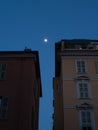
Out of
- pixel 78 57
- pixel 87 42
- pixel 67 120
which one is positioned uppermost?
pixel 87 42

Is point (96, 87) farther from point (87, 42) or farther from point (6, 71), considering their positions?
point (6, 71)

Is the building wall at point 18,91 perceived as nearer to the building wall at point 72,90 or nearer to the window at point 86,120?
the building wall at point 72,90

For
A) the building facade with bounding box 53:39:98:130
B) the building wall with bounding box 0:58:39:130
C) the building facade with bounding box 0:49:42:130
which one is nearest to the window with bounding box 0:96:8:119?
the building facade with bounding box 0:49:42:130

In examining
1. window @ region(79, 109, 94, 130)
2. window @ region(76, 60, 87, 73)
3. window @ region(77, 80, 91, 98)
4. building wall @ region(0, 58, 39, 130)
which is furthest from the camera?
window @ region(76, 60, 87, 73)

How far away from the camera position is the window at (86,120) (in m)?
22.5

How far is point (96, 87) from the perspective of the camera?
24891 mm

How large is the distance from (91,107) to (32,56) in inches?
336

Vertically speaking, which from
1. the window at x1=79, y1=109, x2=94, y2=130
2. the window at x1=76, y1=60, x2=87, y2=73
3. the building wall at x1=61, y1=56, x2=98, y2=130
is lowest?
the window at x1=79, y1=109, x2=94, y2=130

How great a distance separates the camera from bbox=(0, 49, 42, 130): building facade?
1765 cm

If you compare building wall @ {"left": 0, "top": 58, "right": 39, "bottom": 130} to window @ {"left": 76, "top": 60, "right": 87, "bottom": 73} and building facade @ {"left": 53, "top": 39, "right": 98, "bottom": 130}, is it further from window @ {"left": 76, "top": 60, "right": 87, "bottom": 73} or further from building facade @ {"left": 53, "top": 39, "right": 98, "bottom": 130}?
window @ {"left": 76, "top": 60, "right": 87, "bottom": 73}

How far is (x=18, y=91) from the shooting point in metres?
19.0

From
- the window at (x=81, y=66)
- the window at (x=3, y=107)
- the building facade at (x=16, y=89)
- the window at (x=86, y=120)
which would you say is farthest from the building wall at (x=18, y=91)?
the window at (x=81, y=66)

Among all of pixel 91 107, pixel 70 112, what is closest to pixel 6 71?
pixel 70 112

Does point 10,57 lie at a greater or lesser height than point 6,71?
greater
